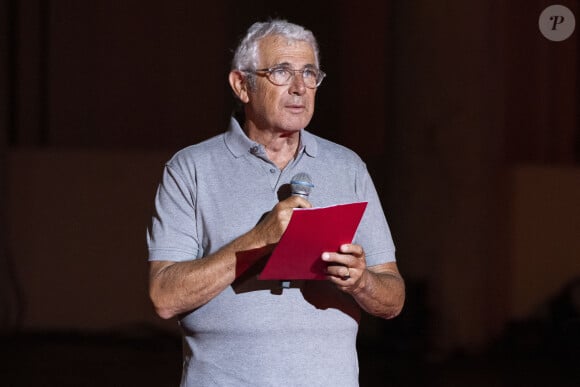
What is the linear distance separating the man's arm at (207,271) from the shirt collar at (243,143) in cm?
24

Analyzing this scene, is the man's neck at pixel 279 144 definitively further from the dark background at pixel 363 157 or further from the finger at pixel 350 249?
the dark background at pixel 363 157

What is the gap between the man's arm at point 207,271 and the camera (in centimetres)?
187

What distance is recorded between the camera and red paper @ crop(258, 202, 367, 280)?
179 centimetres

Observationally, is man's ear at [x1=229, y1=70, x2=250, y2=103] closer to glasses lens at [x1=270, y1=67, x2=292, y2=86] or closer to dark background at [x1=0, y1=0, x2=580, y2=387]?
glasses lens at [x1=270, y1=67, x2=292, y2=86]

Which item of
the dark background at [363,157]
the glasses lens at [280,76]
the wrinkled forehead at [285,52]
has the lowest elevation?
the dark background at [363,157]

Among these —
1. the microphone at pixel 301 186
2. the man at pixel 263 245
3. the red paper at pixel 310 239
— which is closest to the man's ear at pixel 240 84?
the man at pixel 263 245

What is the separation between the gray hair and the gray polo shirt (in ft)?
0.63

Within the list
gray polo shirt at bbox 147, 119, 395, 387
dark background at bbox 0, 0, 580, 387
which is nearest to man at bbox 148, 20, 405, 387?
gray polo shirt at bbox 147, 119, 395, 387

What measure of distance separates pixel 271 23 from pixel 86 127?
4.75 m

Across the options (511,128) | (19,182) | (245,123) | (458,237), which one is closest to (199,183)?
(245,123)

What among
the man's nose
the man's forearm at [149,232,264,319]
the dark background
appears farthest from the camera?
the dark background

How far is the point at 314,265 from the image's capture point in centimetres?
190

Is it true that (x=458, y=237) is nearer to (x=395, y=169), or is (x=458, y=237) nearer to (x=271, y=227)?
(x=395, y=169)

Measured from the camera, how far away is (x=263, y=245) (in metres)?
1.91
